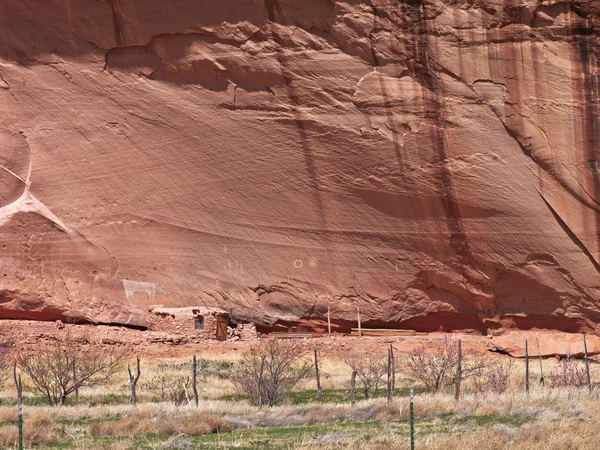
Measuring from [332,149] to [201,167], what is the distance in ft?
11.9

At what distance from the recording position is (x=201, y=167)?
91.6 feet

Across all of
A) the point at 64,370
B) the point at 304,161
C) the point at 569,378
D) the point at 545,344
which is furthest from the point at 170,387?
the point at 545,344

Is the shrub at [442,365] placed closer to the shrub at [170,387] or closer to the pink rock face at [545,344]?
the pink rock face at [545,344]

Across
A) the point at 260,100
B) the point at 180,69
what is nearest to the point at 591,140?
the point at 260,100

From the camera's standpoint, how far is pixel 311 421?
16.6 metres

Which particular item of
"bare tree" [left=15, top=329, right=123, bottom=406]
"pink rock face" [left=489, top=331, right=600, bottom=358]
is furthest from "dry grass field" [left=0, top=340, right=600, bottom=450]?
"pink rock face" [left=489, top=331, right=600, bottom=358]

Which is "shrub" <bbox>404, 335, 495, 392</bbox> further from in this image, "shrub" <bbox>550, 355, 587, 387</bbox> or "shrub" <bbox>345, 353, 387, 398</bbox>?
"shrub" <bbox>550, 355, 587, 387</bbox>

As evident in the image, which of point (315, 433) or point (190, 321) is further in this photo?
point (190, 321)

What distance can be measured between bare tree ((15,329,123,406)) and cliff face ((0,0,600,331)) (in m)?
2.67

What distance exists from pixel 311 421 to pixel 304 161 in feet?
38.6

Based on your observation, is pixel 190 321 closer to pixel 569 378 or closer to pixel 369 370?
pixel 369 370

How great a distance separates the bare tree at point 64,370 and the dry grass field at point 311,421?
0.41 metres

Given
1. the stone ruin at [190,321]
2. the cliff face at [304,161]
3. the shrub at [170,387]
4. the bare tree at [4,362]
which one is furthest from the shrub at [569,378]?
the bare tree at [4,362]

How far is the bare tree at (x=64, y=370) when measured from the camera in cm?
2020
